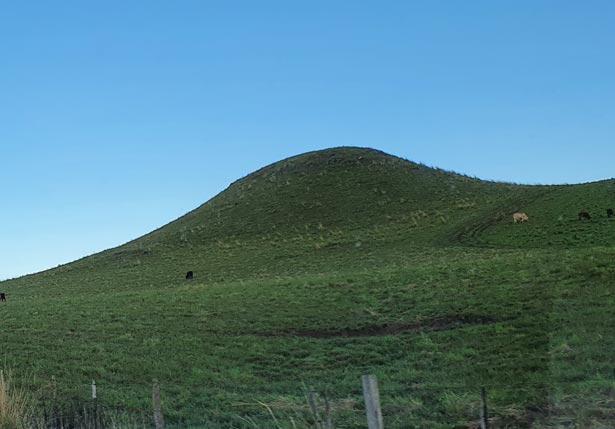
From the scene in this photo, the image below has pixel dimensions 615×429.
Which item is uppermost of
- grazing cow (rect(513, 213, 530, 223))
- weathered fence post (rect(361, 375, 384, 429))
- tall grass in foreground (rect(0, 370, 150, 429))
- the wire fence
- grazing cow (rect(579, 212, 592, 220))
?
grazing cow (rect(513, 213, 530, 223))

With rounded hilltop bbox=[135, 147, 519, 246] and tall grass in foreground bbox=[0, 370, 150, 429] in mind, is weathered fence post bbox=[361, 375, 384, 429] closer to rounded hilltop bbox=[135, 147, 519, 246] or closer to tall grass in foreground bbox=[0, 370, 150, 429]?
tall grass in foreground bbox=[0, 370, 150, 429]

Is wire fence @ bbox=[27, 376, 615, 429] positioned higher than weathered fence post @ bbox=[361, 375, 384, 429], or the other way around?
weathered fence post @ bbox=[361, 375, 384, 429]

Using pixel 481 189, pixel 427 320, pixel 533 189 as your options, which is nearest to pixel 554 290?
pixel 427 320

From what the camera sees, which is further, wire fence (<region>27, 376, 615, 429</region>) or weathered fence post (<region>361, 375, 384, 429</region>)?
wire fence (<region>27, 376, 615, 429</region>)

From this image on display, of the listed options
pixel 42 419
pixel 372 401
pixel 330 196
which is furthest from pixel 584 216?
pixel 372 401

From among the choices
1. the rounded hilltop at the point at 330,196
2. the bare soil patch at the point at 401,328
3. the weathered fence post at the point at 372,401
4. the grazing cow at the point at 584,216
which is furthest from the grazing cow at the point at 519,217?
the weathered fence post at the point at 372,401

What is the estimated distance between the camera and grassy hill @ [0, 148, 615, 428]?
11.1m

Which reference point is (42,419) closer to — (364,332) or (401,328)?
(364,332)

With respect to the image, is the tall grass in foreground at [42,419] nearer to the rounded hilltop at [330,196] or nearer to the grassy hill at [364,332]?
the grassy hill at [364,332]

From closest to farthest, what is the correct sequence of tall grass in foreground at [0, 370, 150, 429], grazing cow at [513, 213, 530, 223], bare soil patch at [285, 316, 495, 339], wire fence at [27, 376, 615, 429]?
1. wire fence at [27, 376, 615, 429]
2. tall grass in foreground at [0, 370, 150, 429]
3. bare soil patch at [285, 316, 495, 339]
4. grazing cow at [513, 213, 530, 223]

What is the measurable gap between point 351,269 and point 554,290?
66.0ft

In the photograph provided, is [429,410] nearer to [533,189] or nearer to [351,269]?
[351,269]

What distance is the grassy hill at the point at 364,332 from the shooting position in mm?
11117

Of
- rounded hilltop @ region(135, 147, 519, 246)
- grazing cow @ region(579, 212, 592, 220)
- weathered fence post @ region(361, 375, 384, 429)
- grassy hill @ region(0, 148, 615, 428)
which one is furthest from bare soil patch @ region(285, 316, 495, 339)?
rounded hilltop @ region(135, 147, 519, 246)
